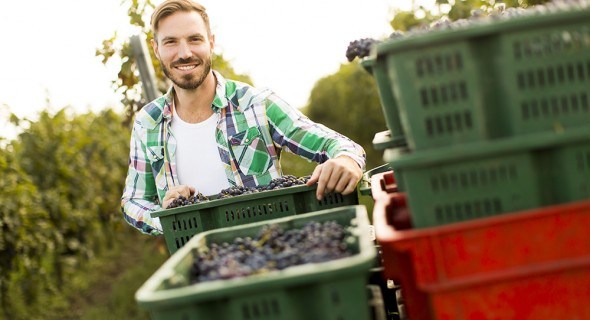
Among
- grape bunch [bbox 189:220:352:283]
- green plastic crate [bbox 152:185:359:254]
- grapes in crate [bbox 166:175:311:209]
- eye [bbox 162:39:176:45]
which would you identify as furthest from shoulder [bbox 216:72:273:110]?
grape bunch [bbox 189:220:352:283]

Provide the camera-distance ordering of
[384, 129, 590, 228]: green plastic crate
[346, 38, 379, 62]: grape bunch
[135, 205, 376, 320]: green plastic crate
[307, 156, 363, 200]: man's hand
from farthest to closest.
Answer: [307, 156, 363, 200]: man's hand < [346, 38, 379, 62]: grape bunch < [384, 129, 590, 228]: green plastic crate < [135, 205, 376, 320]: green plastic crate

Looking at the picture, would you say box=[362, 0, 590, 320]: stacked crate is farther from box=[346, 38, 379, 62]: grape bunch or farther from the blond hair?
the blond hair

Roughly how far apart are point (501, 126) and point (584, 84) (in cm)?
22

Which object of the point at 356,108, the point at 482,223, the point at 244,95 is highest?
the point at 356,108

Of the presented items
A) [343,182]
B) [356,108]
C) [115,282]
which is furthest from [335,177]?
[356,108]

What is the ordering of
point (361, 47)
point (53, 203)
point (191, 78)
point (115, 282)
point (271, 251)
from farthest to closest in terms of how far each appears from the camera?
1. point (115, 282)
2. point (53, 203)
3. point (191, 78)
4. point (361, 47)
5. point (271, 251)

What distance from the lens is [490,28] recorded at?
182 cm

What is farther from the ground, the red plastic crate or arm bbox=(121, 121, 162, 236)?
arm bbox=(121, 121, 162, 236)

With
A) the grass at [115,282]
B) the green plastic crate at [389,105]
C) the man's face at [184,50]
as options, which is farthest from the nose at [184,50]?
the grass at [115,282]

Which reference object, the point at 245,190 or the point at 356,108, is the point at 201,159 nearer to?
the point at 245,190

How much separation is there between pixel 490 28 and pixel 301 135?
5.23ft

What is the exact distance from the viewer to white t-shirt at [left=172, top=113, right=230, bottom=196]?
3.56 metres

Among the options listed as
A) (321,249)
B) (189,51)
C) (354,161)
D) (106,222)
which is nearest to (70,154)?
(106,222)

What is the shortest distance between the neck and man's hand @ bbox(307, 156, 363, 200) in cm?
112
